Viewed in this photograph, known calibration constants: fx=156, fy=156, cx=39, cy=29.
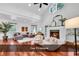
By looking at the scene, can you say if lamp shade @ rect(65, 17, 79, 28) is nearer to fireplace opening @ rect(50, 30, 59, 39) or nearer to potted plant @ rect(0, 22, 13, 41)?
fireplace opening @ rect(50, 30, 59, 39)

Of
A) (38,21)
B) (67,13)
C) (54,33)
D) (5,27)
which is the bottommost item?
(54,33)

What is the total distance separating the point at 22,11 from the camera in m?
2.96

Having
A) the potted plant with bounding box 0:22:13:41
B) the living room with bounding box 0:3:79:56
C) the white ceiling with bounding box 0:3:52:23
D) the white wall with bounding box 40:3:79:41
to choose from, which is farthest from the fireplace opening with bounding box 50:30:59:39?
the potted plant with bounding box 0:22:13:41

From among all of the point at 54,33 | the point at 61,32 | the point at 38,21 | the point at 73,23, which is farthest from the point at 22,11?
the point at 73,23

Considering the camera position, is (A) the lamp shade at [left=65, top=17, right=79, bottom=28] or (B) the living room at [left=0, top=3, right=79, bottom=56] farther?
(B) the living room at [left=0, top=3, right=79, bottom=56]

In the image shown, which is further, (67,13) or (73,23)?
(67,13)

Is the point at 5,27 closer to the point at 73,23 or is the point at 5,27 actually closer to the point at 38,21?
the point at 38,21

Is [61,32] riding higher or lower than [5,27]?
lower

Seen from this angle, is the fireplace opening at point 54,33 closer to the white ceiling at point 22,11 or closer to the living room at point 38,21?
the living room at point 38,21

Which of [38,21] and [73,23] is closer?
[73,23]

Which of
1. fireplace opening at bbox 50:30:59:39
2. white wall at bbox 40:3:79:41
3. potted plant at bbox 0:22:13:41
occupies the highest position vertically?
white wall at bbox 40:3:79:41

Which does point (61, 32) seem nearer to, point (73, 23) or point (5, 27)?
point (73, 23)

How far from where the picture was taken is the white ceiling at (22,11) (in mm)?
2926

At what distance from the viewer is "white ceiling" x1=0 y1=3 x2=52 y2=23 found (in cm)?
293
